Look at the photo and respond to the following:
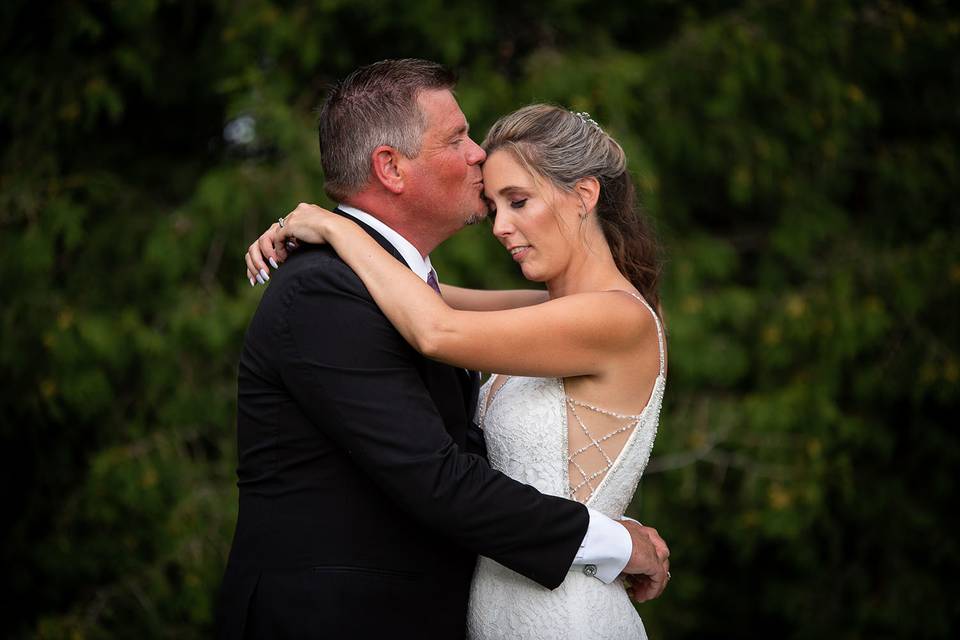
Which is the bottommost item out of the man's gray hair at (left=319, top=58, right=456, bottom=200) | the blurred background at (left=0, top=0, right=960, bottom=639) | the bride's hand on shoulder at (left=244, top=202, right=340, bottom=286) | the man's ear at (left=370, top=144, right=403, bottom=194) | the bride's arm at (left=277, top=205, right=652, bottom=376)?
the blurred background at (left=0, top=0, right=960, bottom=639)

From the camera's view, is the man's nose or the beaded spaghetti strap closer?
the beaded spaghetti strap

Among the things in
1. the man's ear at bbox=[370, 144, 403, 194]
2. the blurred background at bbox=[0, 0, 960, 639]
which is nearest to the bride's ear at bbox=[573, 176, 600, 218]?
the man's ear at bbox=[370, 144, 403, 194]

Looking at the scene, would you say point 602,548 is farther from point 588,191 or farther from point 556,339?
point 588,191

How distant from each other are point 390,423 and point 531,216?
2.54ft

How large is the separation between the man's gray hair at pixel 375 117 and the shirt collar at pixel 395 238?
6 centimetres

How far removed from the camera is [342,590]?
2453 mm

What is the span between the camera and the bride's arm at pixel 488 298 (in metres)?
3.46

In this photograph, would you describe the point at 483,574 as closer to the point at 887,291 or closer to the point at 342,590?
the point at 342,590

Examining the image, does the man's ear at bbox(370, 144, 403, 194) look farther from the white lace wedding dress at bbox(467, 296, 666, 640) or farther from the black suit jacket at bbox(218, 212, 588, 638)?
the white lace wedding dress at bbox(467, 296, 666, 640)

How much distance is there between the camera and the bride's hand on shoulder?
253 cm

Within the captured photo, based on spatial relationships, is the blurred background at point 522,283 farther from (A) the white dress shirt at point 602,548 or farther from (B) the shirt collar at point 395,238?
(A) the white dress shirt at point 602,548

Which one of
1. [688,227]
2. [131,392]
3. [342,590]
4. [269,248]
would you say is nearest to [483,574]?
[342,590]

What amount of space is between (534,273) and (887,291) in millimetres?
3634

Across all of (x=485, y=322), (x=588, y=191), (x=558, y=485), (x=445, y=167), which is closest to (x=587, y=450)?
(x=558, y=485)
